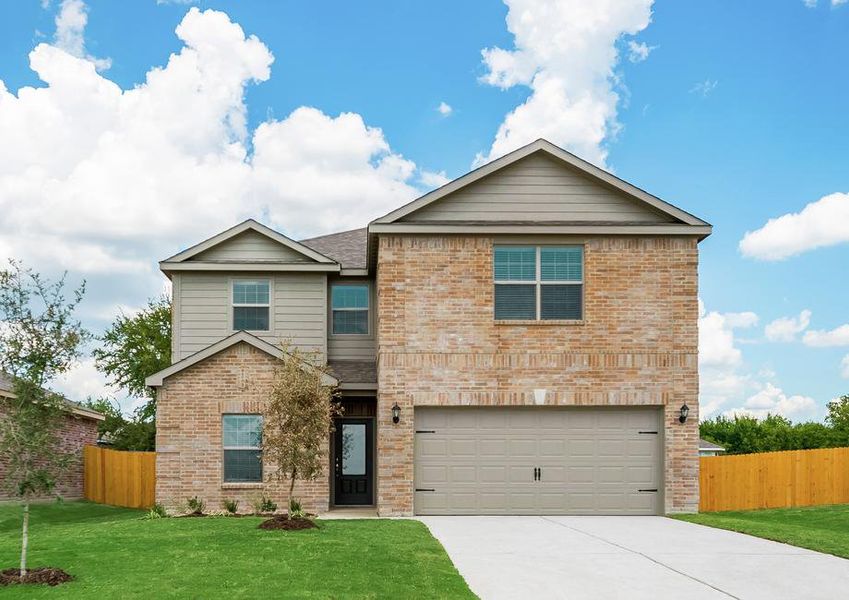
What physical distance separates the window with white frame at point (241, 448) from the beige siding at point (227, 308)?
3213 millimetres

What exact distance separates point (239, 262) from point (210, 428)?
15.6ft

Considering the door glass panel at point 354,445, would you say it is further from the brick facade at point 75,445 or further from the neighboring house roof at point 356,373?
the brick facade at point 75,445

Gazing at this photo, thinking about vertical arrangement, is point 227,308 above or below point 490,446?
above

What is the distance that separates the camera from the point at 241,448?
66.9 ft

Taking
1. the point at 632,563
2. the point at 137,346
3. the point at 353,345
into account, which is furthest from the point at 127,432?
the point at 632,563

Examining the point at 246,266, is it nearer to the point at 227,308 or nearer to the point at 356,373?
the point at 227,308

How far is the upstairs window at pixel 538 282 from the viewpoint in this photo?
19.5 meters

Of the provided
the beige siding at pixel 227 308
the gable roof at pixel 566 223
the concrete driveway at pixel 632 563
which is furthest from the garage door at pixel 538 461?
the beige siding at pixel 227 308

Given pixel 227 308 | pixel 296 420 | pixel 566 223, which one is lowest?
pixel 296 420

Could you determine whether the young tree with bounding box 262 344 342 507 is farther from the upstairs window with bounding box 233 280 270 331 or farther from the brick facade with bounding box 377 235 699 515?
the upstairs window with bounding box 233 280 270 331

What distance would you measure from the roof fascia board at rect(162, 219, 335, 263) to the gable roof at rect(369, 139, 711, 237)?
3947 mm

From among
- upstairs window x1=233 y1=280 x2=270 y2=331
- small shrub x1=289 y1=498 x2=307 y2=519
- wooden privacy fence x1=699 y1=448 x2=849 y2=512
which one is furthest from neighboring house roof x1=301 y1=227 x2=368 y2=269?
wooden privacy fence x1=699 y1=448 x2=849 y2=512

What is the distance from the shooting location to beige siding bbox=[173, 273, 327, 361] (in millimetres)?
23094

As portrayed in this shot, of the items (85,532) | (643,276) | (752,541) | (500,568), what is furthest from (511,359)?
(85,532)
